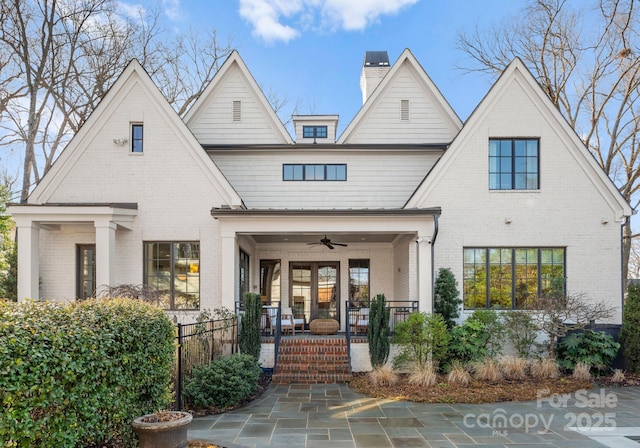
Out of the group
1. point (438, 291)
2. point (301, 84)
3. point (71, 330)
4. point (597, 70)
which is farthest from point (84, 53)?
point (597, 70)

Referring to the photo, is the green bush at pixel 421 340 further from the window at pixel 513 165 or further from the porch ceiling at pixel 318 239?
the porch ceiling at pixel 318 239

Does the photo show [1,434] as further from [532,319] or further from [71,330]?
[532,319]

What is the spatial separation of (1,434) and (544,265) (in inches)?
475

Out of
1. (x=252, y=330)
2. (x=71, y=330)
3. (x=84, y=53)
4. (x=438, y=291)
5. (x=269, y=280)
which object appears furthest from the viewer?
(x=84, y=53)

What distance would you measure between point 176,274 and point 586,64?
19.9 m

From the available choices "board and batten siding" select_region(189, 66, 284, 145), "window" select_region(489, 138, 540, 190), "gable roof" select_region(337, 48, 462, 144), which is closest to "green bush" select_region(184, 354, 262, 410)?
"window" select_region(489, 138, 540, 190)

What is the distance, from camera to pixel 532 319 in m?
11.0

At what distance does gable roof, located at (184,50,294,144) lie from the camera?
14875 millimetres

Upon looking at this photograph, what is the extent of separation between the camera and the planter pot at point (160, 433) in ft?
16.2

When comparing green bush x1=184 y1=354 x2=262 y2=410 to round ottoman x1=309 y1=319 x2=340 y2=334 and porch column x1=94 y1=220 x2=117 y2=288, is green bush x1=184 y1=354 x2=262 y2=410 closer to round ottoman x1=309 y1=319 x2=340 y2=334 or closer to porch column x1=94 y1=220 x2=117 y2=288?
porch column x1=94 y1=220 x2=117 y2=288

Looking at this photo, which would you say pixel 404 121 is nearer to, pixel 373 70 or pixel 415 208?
pixel 373 70

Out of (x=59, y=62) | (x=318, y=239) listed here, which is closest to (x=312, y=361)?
(x=318, y=239)

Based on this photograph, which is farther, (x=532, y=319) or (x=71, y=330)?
(x=532, y=319)

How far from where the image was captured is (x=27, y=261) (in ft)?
36.4
